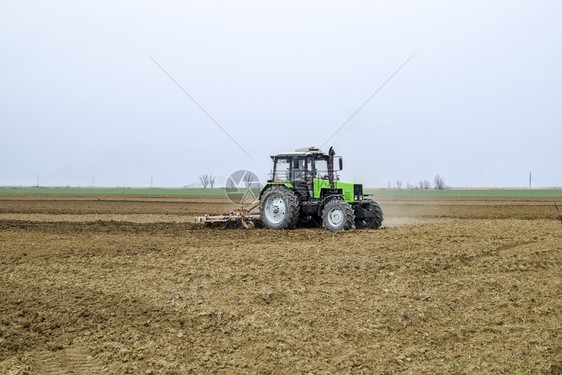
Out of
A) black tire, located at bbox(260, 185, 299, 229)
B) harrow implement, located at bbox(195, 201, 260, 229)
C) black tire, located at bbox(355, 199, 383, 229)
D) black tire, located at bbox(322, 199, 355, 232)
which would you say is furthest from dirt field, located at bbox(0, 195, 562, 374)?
harrow implement, located at bbox(195, 201, 260, 229)

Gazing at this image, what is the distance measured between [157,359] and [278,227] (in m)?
10.4

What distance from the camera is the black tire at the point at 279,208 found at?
653 inches

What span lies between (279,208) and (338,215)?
2293mm

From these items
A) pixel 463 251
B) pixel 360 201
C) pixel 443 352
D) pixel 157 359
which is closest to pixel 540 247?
pixel 463 251

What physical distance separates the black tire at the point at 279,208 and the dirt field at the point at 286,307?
2.85 metres

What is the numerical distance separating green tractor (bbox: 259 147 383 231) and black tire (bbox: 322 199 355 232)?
4 cm

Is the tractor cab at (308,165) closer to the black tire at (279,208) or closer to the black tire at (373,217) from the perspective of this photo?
the black tire at (279,208)

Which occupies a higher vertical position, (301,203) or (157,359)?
(301,203)

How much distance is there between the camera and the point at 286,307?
8.43m

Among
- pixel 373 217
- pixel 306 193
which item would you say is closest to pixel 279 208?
pixel 306 193

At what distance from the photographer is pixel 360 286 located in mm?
9477

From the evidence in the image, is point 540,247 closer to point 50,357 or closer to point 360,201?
point 360,201

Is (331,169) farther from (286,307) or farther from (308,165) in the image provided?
(286,307)

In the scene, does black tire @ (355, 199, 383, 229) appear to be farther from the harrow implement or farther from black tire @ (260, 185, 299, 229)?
the harrow implement
